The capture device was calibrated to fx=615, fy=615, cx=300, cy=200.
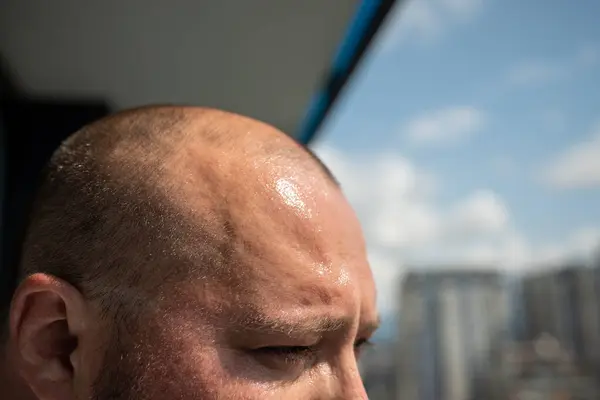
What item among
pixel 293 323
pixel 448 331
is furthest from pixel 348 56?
pixel 448 331

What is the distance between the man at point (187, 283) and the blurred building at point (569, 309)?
14.1 m

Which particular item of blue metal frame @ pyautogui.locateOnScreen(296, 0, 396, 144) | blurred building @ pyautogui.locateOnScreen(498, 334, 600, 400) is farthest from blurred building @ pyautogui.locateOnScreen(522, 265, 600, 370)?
blue metal frame @ pyautogui.locateOnScreen(296, 0, 396, 144)

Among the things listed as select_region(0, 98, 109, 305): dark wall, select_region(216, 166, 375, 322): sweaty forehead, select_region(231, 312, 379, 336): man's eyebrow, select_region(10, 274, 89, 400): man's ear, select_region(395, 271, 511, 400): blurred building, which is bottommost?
select_region(395, 271, 511, 400): blurred building

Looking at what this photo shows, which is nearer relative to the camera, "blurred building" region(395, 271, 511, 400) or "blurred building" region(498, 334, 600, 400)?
"blurred building" region(498, 334, 600, 400)

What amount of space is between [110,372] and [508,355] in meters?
17.4

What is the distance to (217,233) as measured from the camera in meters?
0.85

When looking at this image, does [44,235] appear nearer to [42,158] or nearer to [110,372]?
[110,372]

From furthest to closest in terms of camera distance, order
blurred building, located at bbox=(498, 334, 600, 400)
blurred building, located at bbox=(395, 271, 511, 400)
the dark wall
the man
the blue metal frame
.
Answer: blurred building, located at bbox=(395, 271, 511, 400)
blurred building, located at bbox=(498, 334, 600, 400)
the dark wall
the blue metal frame
the man

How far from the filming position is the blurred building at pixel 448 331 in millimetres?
18531

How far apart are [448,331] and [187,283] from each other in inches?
779

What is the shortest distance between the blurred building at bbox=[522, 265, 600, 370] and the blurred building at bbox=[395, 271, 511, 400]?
2.35m

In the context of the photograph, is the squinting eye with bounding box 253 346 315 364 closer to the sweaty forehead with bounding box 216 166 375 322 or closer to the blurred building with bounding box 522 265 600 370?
the sweaty forehead with bounding box 216 166 375 322

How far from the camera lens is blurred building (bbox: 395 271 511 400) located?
60.8 ft

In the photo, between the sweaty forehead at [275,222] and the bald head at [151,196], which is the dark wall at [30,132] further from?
the sweaty forehead at [275,222]
